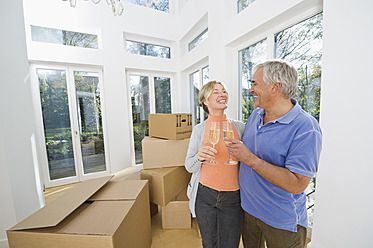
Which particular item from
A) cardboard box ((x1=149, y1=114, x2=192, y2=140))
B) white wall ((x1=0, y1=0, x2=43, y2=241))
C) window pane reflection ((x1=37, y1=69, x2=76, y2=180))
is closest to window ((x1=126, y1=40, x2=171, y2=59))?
window pane reflection ((x1=37, y1=69, x2=76, y2=180))

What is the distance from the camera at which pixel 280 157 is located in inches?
27.8

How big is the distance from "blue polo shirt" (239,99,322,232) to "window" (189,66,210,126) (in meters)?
2.28

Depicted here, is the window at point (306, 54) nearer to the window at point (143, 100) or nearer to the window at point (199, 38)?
the window at point (199, 38)

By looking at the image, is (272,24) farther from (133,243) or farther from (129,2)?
(129,2)

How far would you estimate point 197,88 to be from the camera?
3361 mm

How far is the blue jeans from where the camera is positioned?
0.92m

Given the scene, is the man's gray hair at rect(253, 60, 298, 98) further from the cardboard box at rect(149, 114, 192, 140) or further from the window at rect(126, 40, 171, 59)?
the window at rect(126, 40, 171, 59)

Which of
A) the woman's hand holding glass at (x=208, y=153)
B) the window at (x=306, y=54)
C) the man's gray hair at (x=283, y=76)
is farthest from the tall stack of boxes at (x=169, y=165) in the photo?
the window at (x=306, y=54)

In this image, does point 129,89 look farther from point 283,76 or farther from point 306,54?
point 283,76

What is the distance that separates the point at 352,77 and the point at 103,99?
3473mm

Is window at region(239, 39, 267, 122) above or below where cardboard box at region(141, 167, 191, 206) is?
above

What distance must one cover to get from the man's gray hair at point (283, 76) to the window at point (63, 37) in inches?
132

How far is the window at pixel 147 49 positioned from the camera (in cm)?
329

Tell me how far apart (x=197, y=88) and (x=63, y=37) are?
104 inches
